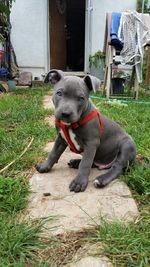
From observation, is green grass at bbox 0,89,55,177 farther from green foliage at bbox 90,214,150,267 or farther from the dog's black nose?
green foliage at bbox 90,214,150,267

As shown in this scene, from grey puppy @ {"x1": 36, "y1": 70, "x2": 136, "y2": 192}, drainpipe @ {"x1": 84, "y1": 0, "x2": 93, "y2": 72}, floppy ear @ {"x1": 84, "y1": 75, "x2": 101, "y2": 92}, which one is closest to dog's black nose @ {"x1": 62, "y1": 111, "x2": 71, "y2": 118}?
grey puppy @ {"x1": 36, "y1": 70, "x2": 136, "y2": 192}

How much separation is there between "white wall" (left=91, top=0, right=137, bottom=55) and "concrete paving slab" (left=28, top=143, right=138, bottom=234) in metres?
9.38

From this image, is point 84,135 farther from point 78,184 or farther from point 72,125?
point 78,184

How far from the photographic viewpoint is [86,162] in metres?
2.62

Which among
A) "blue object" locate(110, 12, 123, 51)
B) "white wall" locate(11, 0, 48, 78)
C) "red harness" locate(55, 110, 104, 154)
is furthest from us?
"white wall" locate(11, 0, 48, 78)

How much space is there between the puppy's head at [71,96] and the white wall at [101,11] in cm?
930

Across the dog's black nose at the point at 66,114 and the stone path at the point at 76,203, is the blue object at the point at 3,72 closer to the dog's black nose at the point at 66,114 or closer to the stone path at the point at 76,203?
the stone path at the point at 76,203

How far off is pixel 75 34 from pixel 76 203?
14.3 meters

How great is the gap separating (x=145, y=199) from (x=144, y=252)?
703 millimetres

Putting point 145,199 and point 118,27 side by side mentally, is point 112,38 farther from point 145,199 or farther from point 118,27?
point 145,199

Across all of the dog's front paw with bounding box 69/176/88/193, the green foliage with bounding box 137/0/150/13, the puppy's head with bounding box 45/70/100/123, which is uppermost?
the green foliage with bounding box 137/0/150/13

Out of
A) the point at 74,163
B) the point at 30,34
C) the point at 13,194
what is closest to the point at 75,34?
the point at 30,34

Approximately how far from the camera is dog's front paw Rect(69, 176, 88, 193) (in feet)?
8.26

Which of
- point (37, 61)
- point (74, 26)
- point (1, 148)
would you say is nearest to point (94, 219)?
point (1, 148)
